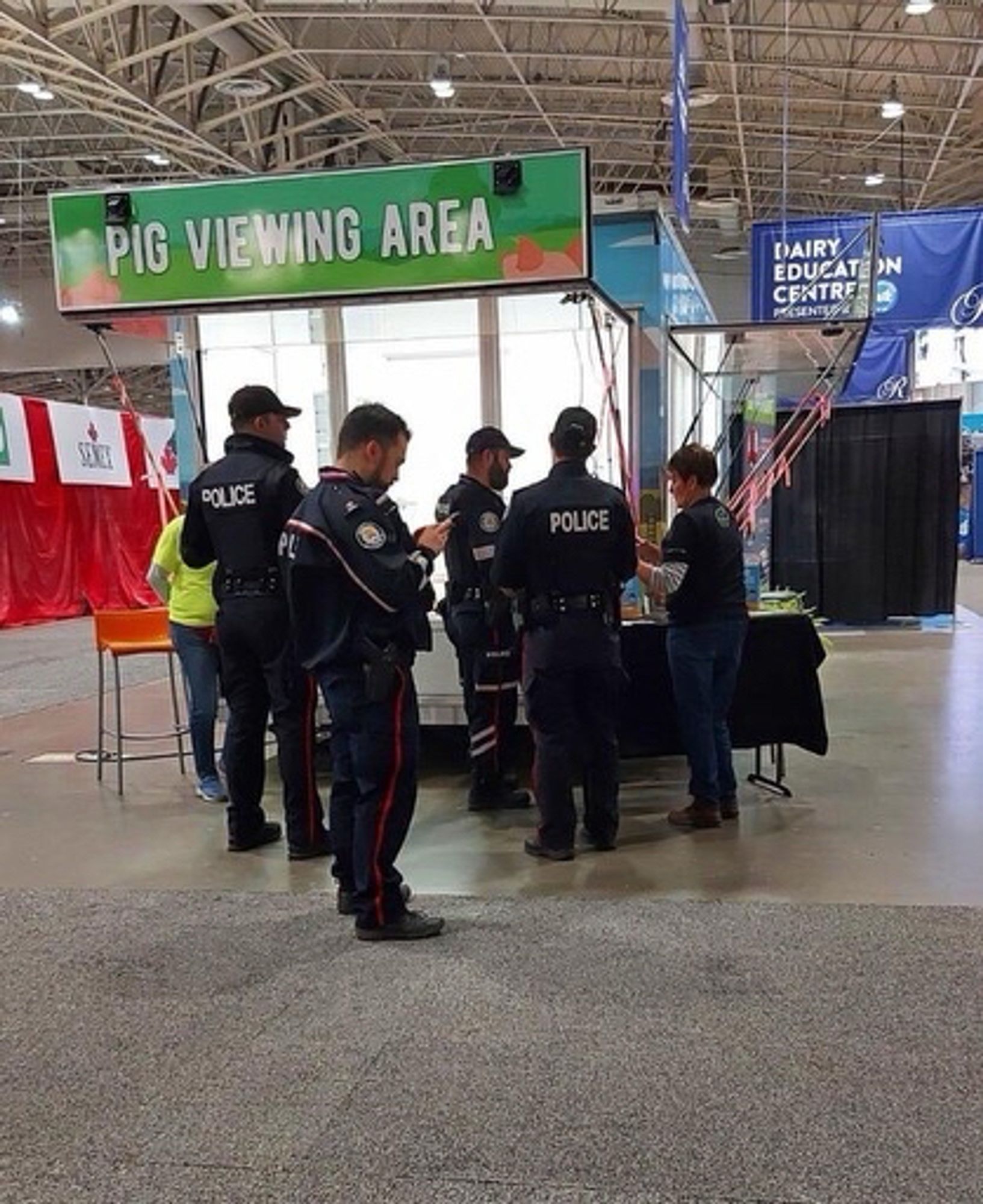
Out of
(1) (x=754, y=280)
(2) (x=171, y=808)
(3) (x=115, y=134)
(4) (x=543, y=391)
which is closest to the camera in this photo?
(2) (x=171, y=808)

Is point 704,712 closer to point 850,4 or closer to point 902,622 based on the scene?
point 902,622

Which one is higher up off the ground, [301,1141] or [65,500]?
[65,500]

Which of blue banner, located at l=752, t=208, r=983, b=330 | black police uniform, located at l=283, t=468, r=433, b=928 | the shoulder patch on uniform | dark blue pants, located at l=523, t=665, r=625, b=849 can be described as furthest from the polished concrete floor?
blue banner, located at l=752, t=208, r=983, b=330

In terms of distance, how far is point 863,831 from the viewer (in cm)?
386

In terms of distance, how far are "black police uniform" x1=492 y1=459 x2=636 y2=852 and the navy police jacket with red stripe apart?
616 mm

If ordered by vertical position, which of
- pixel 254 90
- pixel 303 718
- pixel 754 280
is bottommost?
pixel 303 718

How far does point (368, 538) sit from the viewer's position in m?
2.82

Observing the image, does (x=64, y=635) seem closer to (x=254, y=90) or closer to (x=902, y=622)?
(x=254, y=90)

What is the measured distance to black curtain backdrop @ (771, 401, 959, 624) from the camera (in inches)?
370

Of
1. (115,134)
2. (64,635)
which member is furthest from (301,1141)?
(115,134)

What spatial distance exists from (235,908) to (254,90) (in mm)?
9609

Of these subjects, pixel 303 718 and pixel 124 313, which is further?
pixel 124 313

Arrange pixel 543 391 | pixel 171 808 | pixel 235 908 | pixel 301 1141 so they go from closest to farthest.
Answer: pixel 301 1141, pixel 235 908, pixel 171 808, pixel 543 391

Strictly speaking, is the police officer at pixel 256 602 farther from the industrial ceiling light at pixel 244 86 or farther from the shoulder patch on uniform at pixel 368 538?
the industrial ceiling light at pixel 244 86
